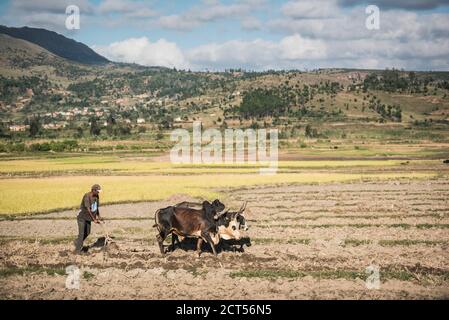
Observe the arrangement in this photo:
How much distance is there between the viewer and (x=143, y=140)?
9719cm

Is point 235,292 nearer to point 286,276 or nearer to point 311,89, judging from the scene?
point 286,276

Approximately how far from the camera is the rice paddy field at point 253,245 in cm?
1202

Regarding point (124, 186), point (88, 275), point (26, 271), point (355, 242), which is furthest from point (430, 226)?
point (124, 186)

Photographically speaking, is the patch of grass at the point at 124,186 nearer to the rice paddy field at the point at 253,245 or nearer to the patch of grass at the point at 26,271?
the rice paddy field at the point at 253,245

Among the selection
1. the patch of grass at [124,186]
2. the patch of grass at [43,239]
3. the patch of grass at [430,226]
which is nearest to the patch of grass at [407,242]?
the patch of grass at [430,226]

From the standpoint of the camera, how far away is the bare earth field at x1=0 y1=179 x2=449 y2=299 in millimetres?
11805

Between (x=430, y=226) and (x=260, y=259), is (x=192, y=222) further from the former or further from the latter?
(x=430, y=226)

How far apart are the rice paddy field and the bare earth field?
0.04 meters

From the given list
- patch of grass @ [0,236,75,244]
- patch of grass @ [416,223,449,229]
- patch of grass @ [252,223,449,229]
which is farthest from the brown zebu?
patch of grass @ [416,223,449,229]

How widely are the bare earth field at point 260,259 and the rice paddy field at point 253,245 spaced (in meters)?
0.04

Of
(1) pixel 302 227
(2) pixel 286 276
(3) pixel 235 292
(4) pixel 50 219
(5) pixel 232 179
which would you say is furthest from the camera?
(5) pixel 232 179

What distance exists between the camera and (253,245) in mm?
16625
